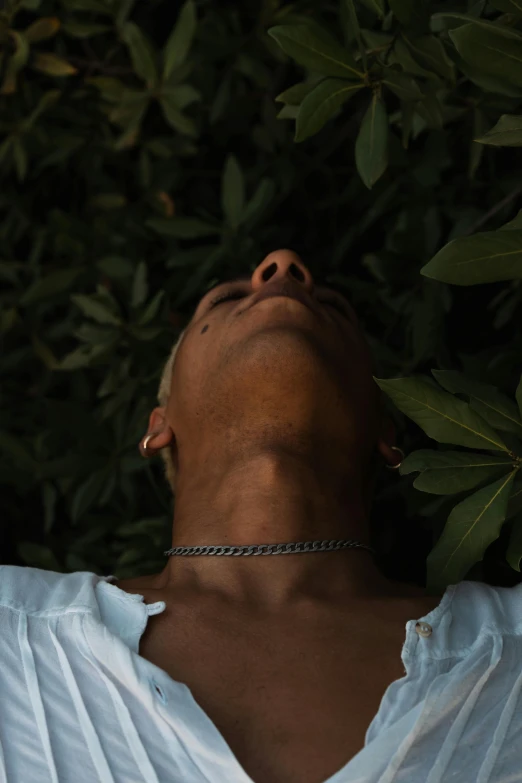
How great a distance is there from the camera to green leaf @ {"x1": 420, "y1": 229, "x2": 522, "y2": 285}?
1.20 metres

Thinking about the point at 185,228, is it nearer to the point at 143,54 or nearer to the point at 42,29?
the point at 143,54

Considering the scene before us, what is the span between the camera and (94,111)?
2.51 metres

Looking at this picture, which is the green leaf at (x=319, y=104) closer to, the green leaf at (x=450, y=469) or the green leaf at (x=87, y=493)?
the green leaf at (x=450, y=469)

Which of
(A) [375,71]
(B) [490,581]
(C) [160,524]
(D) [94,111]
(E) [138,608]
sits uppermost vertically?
(A) [375,71]

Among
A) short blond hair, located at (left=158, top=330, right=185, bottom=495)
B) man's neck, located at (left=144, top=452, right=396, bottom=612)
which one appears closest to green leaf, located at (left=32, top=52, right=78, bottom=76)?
short blond hair, located at (left=158, top=330, right=185, bottom=495)

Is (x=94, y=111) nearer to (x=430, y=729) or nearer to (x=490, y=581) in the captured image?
(x=490, y=581)

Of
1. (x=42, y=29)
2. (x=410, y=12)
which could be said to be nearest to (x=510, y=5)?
(x=410, y=12)

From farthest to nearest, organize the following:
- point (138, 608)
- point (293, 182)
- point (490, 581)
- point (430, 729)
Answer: point (293, 182) < point (490, 581) < point (138, 608) < point (430, 729)

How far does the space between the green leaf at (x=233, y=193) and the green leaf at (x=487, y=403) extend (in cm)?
92

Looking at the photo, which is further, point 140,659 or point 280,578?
point 280,578

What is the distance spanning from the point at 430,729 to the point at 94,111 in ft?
5.81

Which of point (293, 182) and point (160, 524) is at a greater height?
point (293, 182)

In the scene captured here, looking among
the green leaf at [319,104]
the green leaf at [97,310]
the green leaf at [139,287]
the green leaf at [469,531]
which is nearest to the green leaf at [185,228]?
the green leaf at [139,287]

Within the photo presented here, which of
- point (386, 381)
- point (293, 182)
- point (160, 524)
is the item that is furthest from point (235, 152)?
point (386, 381)
